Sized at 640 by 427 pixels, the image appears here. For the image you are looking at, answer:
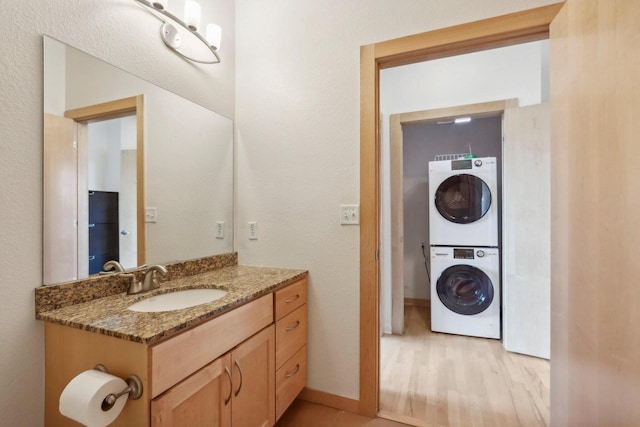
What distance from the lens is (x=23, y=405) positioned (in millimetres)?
959

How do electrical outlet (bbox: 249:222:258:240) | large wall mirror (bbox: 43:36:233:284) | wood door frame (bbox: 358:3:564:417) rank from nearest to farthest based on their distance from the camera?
large wall mirror (bbox: 43:36:233:284), wood door frame (bbox: 358:3:564:417), electrical outlet (bbox: 249:222:258:240)

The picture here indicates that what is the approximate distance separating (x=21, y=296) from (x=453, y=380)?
2408 mm

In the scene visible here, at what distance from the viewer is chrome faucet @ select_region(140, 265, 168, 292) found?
1.30 meters

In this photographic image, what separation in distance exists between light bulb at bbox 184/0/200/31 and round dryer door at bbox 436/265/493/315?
110 inches

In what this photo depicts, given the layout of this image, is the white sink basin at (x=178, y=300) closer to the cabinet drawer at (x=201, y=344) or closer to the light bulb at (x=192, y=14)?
the cabinet drawer at (x=201, y=344)

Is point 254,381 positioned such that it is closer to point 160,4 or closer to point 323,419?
point 323,419

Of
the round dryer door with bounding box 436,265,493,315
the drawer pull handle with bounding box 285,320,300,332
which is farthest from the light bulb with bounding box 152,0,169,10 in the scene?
the round dryer door with bounding box 436,265,493,315

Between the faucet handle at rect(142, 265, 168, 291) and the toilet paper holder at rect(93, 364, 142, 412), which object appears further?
the faucet handle at rect(142, 265, 168, 291)

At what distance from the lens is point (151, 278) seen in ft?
4.33

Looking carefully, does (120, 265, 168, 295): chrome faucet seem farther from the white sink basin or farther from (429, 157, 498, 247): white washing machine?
(429, 157, 498, 247): white washing machine

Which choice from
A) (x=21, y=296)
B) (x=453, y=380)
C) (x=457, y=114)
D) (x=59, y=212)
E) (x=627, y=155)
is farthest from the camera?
(x=457, y=114)

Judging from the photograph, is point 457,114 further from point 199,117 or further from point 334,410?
point 334,410

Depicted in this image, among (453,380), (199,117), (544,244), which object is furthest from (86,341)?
(544,244)

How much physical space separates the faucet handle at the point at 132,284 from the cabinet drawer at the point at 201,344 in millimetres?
483
